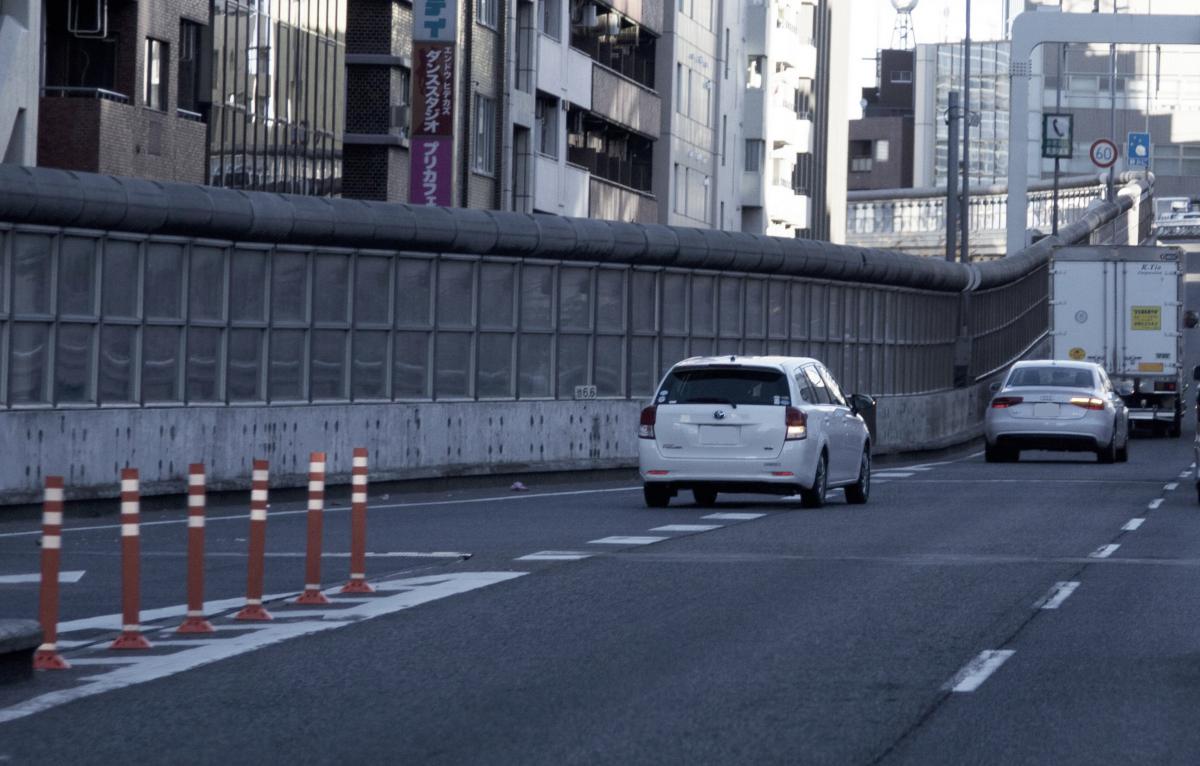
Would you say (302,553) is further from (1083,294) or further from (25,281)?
(1083,294)

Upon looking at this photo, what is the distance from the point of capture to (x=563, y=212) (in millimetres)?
57344

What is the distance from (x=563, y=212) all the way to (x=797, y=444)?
33.7m

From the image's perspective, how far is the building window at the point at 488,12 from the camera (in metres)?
49.7

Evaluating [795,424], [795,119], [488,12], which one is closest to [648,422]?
[795,424]

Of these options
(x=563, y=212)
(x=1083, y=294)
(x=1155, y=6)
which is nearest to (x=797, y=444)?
(x=1083, y=294)

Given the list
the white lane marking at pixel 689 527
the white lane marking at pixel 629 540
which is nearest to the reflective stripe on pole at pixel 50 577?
the white lane marking at pixel 629 540

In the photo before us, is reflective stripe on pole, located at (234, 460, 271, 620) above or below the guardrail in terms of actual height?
below

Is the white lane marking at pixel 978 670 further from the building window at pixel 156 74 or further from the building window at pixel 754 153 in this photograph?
the building window at pixel 754 153

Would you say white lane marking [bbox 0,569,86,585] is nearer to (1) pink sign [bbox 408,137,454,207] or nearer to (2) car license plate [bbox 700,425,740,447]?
(2) car license plate [bbox 700,425,740,447]

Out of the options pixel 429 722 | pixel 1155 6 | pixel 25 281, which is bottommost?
pixel 429 722

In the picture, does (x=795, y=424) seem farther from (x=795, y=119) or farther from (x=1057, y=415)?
(x=795, y=119)

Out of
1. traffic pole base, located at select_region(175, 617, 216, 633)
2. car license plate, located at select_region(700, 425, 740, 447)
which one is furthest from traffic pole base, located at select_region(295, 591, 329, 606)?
car license plate, located at select_region(700, 425, 740, 447)

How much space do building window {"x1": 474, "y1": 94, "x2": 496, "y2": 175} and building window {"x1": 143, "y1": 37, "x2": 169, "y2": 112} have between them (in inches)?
484

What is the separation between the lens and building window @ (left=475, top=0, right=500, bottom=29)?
4970 cm
